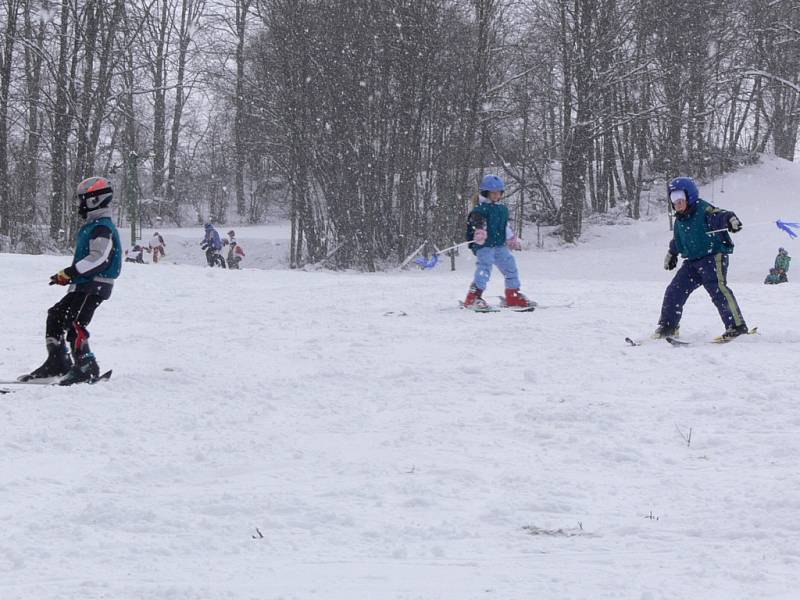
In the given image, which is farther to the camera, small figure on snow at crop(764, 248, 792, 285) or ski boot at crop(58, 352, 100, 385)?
small figure on snow at crop(764, 248, 792, 285)

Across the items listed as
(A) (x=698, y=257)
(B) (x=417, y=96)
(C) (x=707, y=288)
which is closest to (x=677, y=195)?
(A) (x=698, y=257)

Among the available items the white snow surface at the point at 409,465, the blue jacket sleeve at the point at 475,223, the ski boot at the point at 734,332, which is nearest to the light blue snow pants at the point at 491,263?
the blue jacket sleeve at the point at 475,223

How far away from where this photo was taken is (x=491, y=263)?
1112 centimetres

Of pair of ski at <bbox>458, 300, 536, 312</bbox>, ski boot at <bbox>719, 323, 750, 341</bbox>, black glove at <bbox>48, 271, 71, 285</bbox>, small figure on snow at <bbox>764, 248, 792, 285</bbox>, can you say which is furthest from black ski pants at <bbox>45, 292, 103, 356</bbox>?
small figure on snow at <bbox>764, 248, 792, 285</bbox>

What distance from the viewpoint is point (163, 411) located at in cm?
582

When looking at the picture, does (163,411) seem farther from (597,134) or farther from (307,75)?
(597,134)

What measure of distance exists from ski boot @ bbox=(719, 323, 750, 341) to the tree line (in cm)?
1858

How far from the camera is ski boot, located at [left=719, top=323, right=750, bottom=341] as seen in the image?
27.5 feet

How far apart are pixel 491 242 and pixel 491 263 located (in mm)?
259

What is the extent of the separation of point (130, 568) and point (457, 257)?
2438 centimetres

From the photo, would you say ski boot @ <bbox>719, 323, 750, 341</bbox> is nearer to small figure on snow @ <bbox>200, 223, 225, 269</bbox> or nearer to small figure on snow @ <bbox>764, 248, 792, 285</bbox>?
small figure on snow @ <bbox>764, 248, 792, 285</bbox>

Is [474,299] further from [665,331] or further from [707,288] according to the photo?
[707,288]

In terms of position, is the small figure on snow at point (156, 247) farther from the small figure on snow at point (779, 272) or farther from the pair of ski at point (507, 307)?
the pair of ski at point (507, 307)

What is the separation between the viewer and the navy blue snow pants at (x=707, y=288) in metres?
8.49
